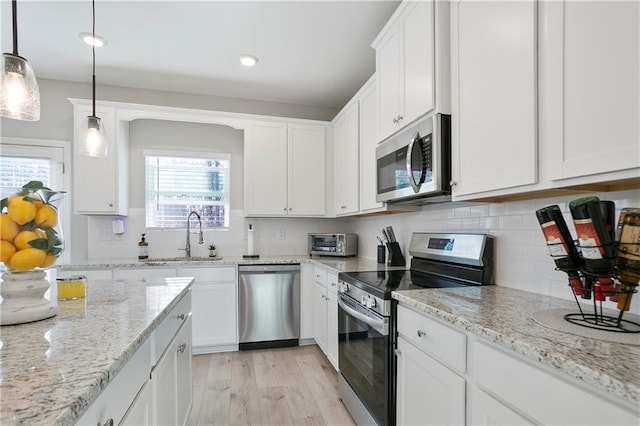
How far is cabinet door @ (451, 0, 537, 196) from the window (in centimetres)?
280

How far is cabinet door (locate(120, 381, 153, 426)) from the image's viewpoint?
3.00ft

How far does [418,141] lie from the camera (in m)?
1.75

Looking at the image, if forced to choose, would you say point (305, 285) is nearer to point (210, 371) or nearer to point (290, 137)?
point (210, 371)

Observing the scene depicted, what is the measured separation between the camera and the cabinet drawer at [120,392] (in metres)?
0.69

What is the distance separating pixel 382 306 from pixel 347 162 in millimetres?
1891

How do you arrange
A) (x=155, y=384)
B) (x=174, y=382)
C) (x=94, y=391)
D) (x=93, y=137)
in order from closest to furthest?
(x=94, y=391) → (x=155, y=384) → (x=174, y=382) → (x=93, y=137)

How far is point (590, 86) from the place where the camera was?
0.98 metres

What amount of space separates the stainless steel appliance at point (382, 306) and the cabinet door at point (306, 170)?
5.05 ft

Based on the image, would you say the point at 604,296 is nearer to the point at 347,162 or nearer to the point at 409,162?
the point at 409,162

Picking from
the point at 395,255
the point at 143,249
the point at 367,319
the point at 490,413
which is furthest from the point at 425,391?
the point at 143,249

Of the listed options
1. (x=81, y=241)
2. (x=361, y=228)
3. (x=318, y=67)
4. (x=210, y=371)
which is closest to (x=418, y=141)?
(x=318, y=67)

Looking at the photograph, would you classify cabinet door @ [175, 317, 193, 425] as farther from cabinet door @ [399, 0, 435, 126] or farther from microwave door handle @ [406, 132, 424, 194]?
cabinet door @ [399, 0, 435, 126]

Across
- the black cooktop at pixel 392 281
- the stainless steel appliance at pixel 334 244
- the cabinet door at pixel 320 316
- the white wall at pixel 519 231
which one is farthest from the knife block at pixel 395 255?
A: the stainless steel appliance at pixel 334 244

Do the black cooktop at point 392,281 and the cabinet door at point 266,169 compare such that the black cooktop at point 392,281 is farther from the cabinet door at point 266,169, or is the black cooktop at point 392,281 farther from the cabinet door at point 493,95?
the cabinet door at point 266,169
